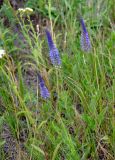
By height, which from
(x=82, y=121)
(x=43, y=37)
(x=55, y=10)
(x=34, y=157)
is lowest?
(x=34, y=157)

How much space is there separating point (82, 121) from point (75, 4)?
88 centimetres

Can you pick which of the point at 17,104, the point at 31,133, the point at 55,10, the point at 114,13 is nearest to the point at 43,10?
the point at 55,10

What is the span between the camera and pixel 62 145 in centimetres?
138

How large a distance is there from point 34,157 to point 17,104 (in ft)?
0.98

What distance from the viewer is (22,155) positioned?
1.44m

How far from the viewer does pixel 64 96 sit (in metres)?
1.40

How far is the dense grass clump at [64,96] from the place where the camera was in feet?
4.45

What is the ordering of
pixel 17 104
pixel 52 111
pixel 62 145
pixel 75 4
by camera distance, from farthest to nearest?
pixel 75 4, pixel 17 104, pixel 52 111, pixel 62 145

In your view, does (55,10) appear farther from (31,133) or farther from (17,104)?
(31,133)

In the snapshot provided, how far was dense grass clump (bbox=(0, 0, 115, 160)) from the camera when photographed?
4.45ft

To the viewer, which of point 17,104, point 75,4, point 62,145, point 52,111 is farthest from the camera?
point 75,4

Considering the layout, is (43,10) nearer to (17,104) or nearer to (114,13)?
(114,13)

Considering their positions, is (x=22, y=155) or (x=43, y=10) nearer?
(x=22, y=155)

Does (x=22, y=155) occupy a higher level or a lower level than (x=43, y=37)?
lower
